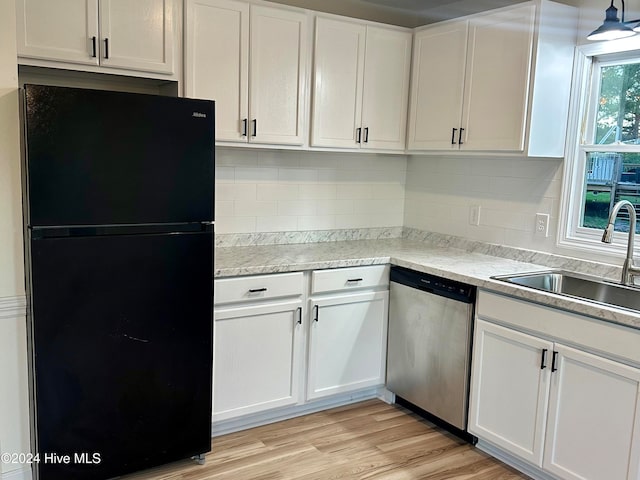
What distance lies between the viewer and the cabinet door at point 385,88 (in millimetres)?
3322

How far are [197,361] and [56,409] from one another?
0.59m

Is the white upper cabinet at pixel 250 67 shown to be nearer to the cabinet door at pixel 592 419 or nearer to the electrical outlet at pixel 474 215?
the electrical outlet at pixel 474 215

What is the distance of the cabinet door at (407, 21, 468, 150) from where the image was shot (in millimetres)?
3135

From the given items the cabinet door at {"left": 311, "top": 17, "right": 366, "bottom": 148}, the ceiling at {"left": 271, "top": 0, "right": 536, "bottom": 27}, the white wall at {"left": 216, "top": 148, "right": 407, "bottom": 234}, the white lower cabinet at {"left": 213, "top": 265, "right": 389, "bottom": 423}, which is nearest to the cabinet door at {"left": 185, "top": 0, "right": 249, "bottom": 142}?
the white wall at {"left": 216, "top": 148, "right": 407, "bottom": 234}

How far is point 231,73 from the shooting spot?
112 inches

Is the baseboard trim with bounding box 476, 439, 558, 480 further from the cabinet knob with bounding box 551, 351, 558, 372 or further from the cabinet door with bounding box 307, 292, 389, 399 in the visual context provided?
the cabinet door with bounding box 307, 292, 389, 399

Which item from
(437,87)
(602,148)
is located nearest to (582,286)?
(602,148)

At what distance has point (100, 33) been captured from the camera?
2.46m

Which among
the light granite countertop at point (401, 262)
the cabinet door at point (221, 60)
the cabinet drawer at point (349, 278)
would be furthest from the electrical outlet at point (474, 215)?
the cabinet door at point (221, 60)

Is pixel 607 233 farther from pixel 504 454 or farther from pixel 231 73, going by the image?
pixel 231 73

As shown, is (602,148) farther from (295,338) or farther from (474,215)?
(295,338)

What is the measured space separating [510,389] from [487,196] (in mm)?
1264

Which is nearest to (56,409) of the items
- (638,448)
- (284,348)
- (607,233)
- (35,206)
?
(35,206)

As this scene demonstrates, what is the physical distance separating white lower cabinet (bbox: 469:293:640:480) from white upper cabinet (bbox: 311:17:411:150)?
50.8 inches
